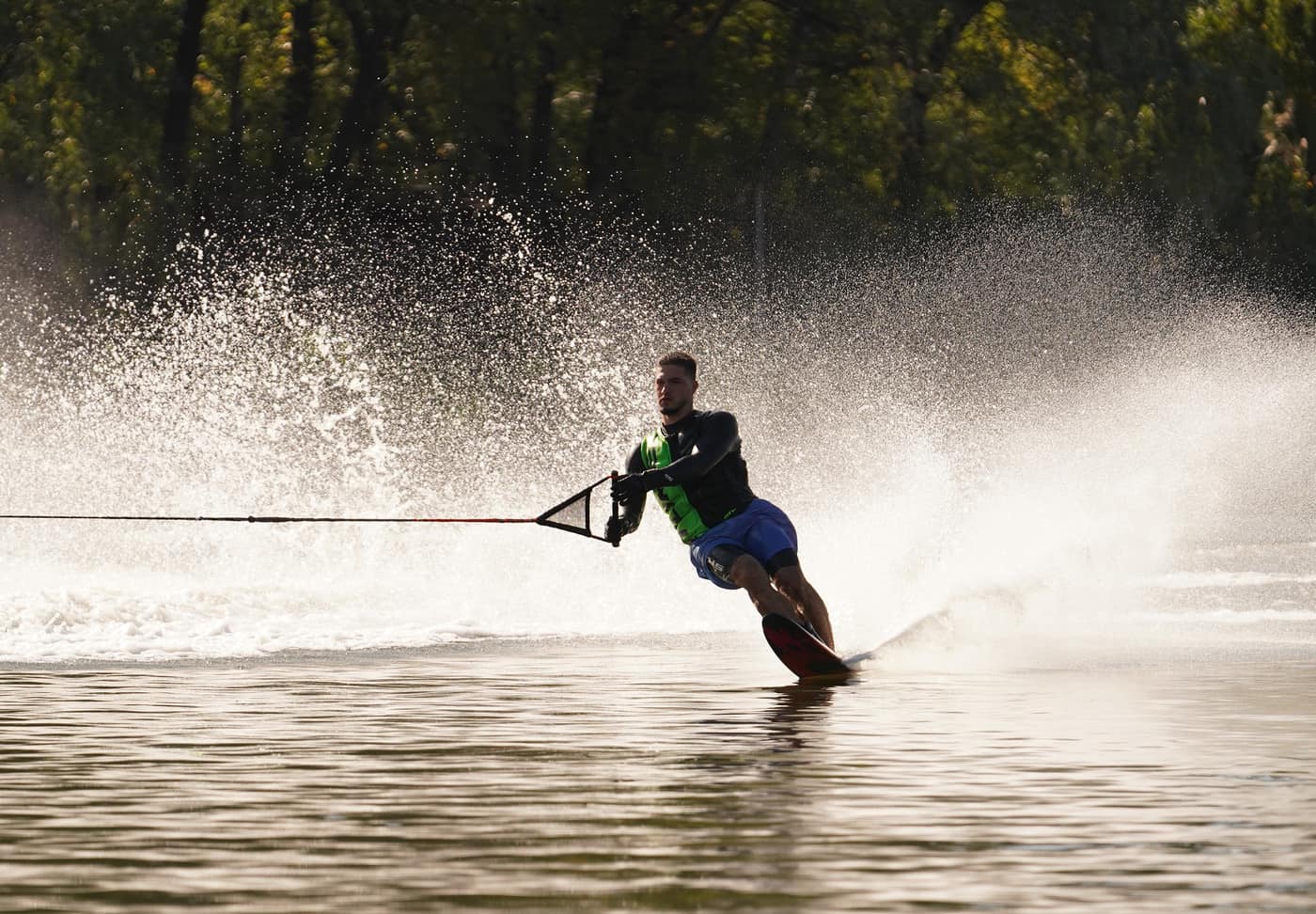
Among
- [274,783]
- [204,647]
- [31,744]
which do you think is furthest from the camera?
[204,647]

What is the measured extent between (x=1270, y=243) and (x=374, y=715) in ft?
94.5

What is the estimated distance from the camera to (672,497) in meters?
11.8

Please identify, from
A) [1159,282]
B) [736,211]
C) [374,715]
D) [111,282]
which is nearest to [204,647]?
[374,715]

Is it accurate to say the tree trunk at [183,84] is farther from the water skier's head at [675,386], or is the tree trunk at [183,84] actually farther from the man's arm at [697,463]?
the man's arm at [697,463]

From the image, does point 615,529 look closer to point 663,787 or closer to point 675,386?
point 675,386

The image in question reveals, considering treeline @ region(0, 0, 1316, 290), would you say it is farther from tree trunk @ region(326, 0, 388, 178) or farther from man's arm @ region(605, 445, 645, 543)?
man's arm @ region(605, 445, 645, 543)

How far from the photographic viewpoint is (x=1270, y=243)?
120 ft

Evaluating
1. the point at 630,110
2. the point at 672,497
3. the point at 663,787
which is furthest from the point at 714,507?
the point at 630,110

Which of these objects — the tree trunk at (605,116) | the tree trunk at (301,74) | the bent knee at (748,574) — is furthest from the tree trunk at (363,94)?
the bent knee at (748,574)

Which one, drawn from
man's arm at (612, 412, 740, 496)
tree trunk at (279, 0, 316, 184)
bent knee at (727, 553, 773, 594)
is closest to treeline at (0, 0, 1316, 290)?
tree trunk at (279, 0, 316, 184)

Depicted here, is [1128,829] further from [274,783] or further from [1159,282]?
[1159,282]

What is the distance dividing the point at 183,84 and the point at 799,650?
19260mm

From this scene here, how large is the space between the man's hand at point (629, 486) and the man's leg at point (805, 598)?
75 cm

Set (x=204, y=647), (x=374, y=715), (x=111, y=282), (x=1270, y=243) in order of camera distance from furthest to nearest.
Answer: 1. (x=1270, y=243)
2. (x=111, y=282)
3. (x=204, y=647)
4. (x=374, y=715)
